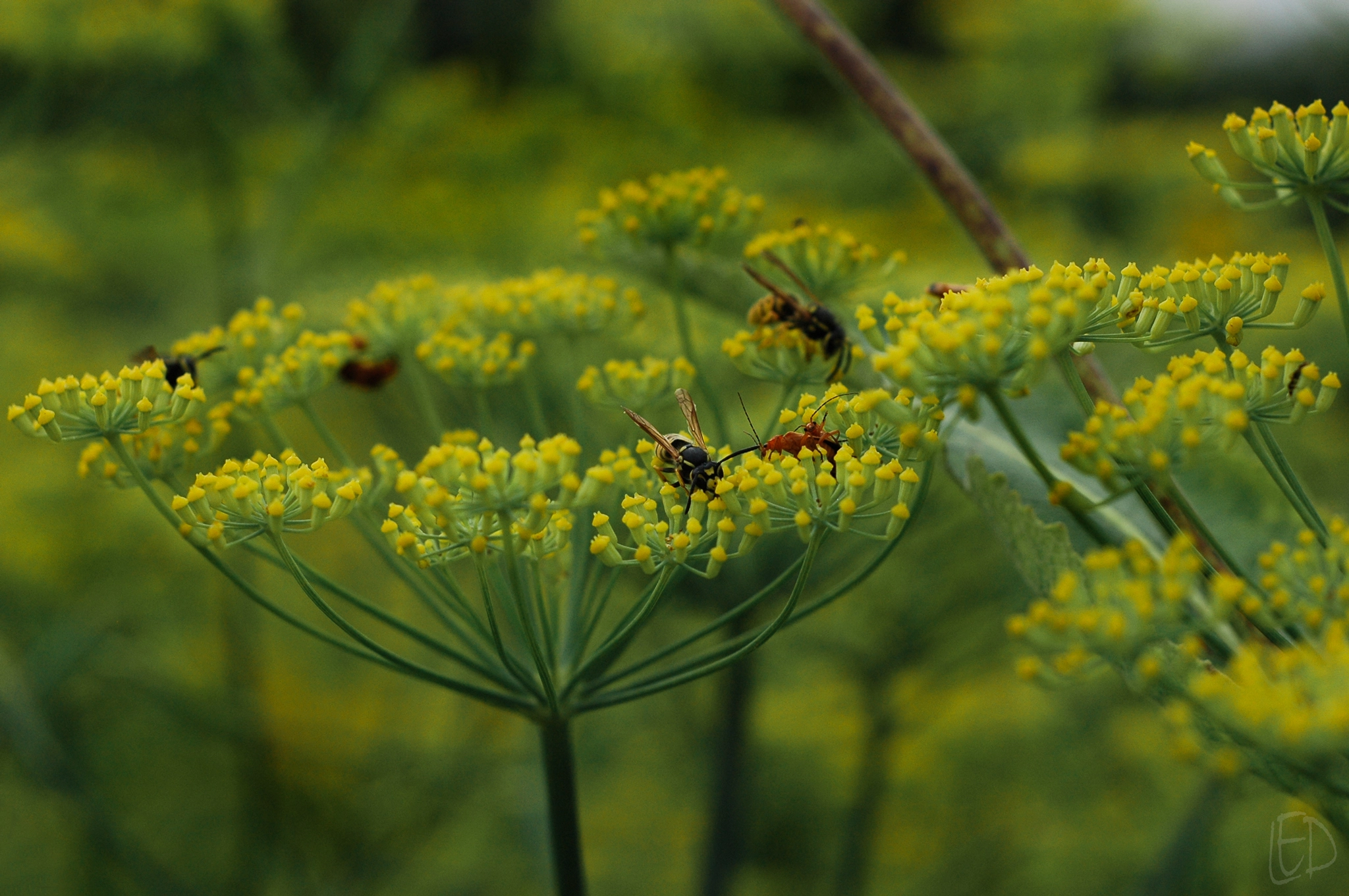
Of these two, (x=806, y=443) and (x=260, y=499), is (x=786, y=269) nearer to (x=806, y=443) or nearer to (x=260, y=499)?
(x=806, y=443)

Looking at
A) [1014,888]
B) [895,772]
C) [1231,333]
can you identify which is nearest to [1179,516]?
[1231,333]

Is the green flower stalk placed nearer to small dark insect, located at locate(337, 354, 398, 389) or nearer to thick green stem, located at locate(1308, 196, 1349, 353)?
thick green stem, located at locate(1308, 196, 1349, 353)

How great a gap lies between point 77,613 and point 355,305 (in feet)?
10.1

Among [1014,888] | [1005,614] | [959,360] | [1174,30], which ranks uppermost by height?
[1174,30]

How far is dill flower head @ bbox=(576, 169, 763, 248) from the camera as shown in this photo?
133 cm

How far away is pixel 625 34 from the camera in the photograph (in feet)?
17.2

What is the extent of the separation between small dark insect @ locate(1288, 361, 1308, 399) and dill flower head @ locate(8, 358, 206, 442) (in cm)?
95

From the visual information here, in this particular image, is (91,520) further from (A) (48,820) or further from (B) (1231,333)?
(B) (1231,333)

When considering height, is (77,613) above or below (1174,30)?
below

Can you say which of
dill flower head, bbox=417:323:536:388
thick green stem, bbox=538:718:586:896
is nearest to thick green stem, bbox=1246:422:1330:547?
thick green stem, bbox=538:718:586:896

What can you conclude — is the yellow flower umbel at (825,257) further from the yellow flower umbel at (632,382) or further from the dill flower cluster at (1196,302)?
the dill flower cluster at (1196,302)

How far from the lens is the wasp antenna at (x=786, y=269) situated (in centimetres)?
122

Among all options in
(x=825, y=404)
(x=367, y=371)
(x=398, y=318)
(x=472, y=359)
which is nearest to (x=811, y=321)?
(x=825, y=404)

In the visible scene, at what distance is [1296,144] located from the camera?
0.90m
